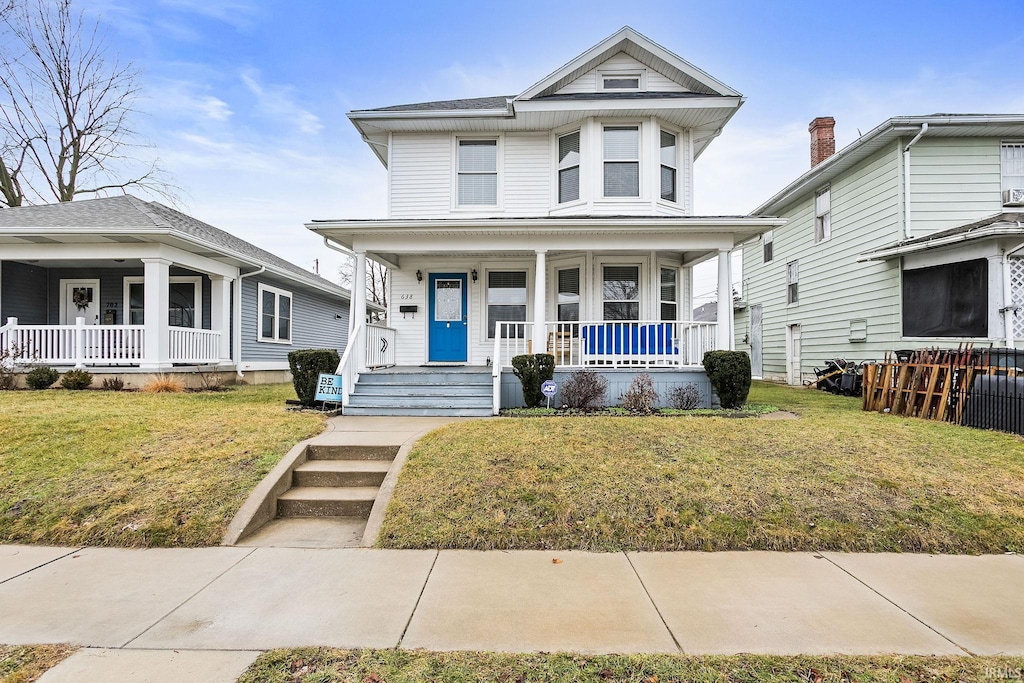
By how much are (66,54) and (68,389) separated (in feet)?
66.2

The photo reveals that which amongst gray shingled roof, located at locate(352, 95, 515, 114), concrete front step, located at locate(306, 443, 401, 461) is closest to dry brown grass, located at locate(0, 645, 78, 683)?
concrete front step, located at locate(306, 443, 401, 461)

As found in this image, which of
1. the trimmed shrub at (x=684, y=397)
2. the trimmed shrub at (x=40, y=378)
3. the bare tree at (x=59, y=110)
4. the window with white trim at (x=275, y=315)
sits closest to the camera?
the trimmed shrub at (x=684, y=397)

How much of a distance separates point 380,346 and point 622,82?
27.0 feet

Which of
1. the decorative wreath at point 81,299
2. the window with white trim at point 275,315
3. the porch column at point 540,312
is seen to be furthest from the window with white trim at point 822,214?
the decorative wreath at point 81,299

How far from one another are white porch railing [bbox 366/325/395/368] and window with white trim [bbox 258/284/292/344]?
21.8 feet

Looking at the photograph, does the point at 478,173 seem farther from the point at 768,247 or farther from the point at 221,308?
the point at 768,247

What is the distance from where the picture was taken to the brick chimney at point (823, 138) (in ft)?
52.1

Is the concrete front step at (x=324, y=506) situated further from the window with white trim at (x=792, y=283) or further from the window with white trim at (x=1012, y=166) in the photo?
the window with white trim at (x=792, y=283)

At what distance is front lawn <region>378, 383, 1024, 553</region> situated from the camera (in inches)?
171

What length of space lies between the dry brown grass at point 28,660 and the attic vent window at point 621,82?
→ 12.7 m

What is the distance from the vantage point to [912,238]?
38.0ft

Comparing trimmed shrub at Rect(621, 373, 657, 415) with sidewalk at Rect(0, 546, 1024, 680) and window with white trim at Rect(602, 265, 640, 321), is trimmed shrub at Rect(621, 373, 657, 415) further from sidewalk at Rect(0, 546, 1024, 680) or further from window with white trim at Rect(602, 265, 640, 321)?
sidewalk at Rect(0, 546, 1024, 680)

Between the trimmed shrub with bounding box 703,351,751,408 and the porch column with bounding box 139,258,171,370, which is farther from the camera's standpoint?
the porch column with bounding box 139,258,171,370

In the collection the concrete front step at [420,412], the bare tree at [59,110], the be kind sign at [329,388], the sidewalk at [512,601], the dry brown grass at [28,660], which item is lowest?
the sidewalk at [512,601]
